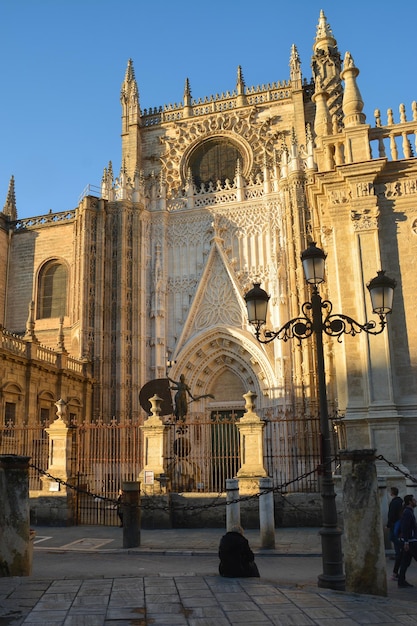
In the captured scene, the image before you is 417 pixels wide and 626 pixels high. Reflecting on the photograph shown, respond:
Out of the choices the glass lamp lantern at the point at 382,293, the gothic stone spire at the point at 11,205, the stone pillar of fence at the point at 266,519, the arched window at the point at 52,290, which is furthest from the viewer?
the gothic stone spire at the point at 11,205

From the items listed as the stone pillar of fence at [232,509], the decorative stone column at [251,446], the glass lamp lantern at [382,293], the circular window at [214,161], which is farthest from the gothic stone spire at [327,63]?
the stone pillar of fence at [232,509]

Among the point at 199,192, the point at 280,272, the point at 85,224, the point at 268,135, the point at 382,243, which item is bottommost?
the point at 382,243

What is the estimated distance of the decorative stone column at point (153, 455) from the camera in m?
13.3

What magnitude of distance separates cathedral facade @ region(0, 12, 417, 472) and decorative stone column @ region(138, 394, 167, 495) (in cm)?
552

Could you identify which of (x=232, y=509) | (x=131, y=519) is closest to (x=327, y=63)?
(x=232, y=509)

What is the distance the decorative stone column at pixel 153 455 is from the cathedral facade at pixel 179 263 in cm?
552

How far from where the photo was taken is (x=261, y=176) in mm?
28062

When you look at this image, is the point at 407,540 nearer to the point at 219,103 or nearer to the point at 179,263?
the point at 179,263

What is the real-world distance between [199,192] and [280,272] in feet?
22.6

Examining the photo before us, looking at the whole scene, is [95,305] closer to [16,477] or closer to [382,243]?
[382,243]

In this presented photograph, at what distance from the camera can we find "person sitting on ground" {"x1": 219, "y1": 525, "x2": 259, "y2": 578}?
Result: 22.0ft

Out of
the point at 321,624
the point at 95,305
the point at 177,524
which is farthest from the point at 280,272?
the point at 321,624

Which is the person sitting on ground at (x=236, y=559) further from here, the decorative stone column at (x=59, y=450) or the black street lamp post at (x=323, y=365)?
the decorative stone column at (x=59, y=450)

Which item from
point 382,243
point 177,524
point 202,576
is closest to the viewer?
point 202,576
